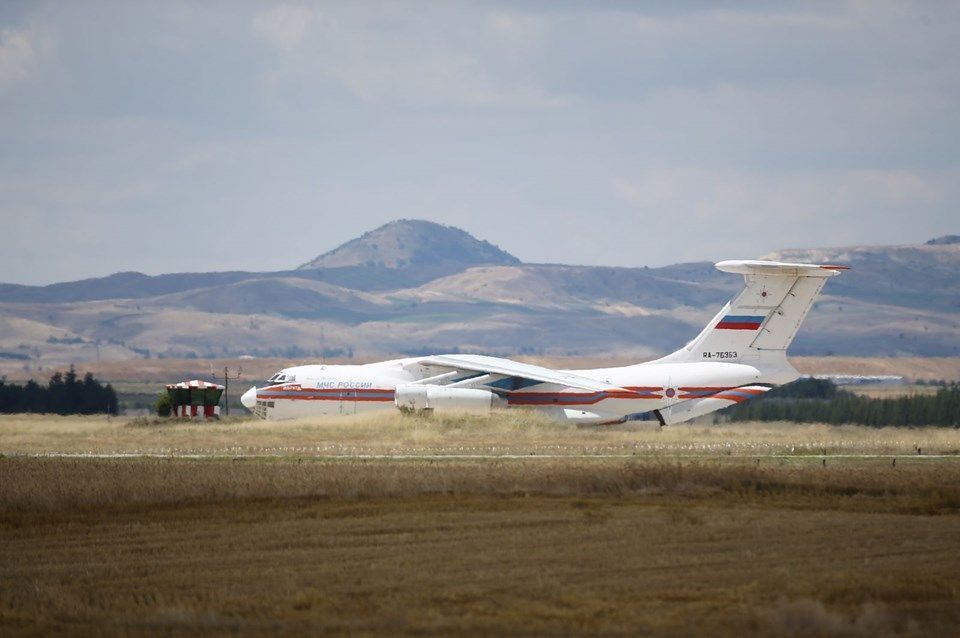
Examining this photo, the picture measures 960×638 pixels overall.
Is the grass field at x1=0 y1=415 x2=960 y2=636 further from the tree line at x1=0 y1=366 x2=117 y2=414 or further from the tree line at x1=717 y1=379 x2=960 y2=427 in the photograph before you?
the tree line at x1=0 y1=366 x2=117 y2=414

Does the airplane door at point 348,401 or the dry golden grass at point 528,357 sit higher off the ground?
the dry golden grass at point 528,357

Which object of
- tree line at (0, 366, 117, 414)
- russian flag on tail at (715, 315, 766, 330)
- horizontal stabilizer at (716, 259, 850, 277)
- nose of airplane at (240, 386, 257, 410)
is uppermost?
horizontal stabilizer at (716, 259, 850, 277)

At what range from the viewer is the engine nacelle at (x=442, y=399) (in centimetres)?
4362

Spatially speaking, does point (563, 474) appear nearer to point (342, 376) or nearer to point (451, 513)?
point (451, 513)

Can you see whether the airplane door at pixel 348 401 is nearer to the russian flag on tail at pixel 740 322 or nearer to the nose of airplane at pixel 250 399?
the nose of airplane at pixel 250 399

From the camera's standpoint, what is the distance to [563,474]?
28594 mm

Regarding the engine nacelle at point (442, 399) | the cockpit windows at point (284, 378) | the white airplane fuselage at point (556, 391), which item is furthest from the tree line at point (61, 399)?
the engine nacelle at point (442, 399)

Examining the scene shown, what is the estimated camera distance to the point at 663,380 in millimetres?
43938

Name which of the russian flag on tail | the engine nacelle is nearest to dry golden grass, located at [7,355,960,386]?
the russian flag on tail

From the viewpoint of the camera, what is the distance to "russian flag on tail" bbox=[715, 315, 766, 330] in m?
44.0

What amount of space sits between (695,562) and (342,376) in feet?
93.1

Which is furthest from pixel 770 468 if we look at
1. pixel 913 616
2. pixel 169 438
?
pixel 169 438

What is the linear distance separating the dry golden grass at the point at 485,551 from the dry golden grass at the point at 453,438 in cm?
642

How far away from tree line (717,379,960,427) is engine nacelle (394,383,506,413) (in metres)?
12.0
